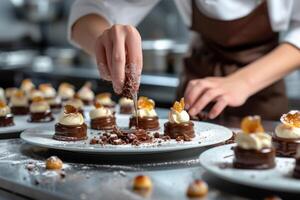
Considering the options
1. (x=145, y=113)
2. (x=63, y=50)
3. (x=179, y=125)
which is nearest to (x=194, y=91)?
(x=145, y=113)

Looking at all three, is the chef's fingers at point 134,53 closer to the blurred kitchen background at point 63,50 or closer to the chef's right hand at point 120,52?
the chef's right hand at point 120,52

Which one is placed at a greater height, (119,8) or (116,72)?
(119,8)

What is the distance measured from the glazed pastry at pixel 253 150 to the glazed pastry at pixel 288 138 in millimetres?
205

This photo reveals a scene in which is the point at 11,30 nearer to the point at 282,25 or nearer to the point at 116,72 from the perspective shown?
the point at 282,25

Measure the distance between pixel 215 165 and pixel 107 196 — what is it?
0.98 ft

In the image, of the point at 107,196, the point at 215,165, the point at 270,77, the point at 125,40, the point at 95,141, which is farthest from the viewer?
the point at 270,77

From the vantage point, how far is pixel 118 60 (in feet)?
6.60

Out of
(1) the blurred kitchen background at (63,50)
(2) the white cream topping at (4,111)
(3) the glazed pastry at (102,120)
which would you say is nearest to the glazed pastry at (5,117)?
(2) the white cream topping at (4,111)

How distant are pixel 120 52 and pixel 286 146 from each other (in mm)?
634

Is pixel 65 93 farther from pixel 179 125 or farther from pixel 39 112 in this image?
pixel 179 125

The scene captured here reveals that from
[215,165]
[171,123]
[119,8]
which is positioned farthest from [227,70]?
[215,165]

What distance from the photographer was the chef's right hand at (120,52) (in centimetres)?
202

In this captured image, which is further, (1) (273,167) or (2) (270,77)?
(2) (270,77)

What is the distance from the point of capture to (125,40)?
2078 millimetres
